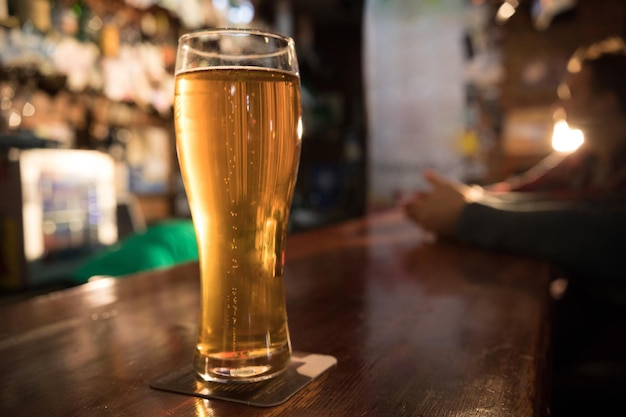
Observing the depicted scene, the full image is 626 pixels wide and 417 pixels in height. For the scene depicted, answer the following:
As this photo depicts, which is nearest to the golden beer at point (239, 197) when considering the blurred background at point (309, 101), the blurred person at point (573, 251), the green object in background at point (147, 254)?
the blurred person at point (573, 251)

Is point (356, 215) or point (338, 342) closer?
point (338, 342)

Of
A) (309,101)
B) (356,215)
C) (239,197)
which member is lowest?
(356,215)

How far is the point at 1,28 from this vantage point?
11.3 ft

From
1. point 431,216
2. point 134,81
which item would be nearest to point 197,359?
point 431,216

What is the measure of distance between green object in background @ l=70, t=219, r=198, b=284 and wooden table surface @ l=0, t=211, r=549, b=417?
54 cm

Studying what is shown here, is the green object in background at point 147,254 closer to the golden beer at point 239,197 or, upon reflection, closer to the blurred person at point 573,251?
the blurred person at point 573,251

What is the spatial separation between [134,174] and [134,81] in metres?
0.76

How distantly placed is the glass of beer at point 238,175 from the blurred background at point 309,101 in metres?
2.41

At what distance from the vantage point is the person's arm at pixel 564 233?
4.10 feet

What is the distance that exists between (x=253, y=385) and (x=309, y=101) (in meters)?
6.63

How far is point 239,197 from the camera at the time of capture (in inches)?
20.7

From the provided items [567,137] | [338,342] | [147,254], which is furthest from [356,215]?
[338,342]

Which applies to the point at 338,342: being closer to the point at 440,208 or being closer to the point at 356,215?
the point at 440,208

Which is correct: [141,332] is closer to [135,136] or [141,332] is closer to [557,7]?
[135,136]
